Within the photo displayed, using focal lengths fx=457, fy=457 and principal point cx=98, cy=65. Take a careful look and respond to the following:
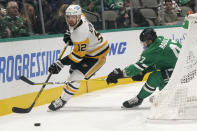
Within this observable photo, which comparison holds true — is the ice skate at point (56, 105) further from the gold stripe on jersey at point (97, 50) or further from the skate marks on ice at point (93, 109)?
the gold stripe on jersey at point (97, 50)

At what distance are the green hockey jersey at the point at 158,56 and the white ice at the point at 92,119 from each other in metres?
0.45

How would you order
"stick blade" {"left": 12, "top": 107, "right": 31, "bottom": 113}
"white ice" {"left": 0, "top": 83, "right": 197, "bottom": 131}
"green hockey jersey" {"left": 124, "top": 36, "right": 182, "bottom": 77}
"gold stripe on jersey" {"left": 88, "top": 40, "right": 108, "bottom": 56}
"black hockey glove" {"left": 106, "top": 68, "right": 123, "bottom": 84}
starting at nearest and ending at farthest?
"white ice" {"left": 0, "top": 83, "right": 197, "bottom": 131}
"green hockey jersey" {"left": 124, "top": 36, "right": 182, "bottom": 77}
"black hockey glove" {"left": 106, "top": 68, "right": 123, "bottom": 84}
"stick blade" {"left": 12, "top": 107, "right": 31, "bottom": 113}
"gold stripe on jersey" {"left": 88, "top": 40, "right": 108, "bottom": 56}

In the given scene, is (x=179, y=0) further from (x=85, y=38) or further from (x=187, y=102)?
(x=187, y=102)

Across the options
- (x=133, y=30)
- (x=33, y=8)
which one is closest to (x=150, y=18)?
(x=133, y=30)

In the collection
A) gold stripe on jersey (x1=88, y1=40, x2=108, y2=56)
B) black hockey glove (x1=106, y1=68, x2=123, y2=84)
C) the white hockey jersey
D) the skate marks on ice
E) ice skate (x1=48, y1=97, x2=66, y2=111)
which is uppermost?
the white hockey jersey

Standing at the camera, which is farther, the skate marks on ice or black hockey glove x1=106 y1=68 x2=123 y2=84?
the skate marks on ice

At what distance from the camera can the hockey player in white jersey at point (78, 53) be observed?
466 cm

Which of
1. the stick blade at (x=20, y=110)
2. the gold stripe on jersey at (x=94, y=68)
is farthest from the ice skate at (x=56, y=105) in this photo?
the gold stripe on jersey at (x=94, y=68)

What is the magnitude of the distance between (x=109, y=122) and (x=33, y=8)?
214cm

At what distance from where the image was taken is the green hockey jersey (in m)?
4.30

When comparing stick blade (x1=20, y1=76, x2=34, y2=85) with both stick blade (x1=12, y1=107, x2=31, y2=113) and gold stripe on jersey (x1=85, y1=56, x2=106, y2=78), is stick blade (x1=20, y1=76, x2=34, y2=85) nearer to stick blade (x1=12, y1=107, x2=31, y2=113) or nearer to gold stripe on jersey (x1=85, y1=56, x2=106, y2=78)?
stick blade (x1=12, y1=107, x2=31, y2=113)

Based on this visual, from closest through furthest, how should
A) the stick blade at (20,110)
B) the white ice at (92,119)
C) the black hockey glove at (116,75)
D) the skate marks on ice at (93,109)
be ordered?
1. the white ice at (92,119)
2. the black hockey glove at (116,75)
3. the stick blade at (20,110)
4. the skate marks on ice at (93,109)

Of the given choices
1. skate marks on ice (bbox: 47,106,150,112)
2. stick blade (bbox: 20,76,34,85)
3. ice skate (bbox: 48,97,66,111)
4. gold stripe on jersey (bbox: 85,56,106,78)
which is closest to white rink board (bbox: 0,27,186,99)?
stick blade (bbox: 20,76,34,85)

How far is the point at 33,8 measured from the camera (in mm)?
5641
